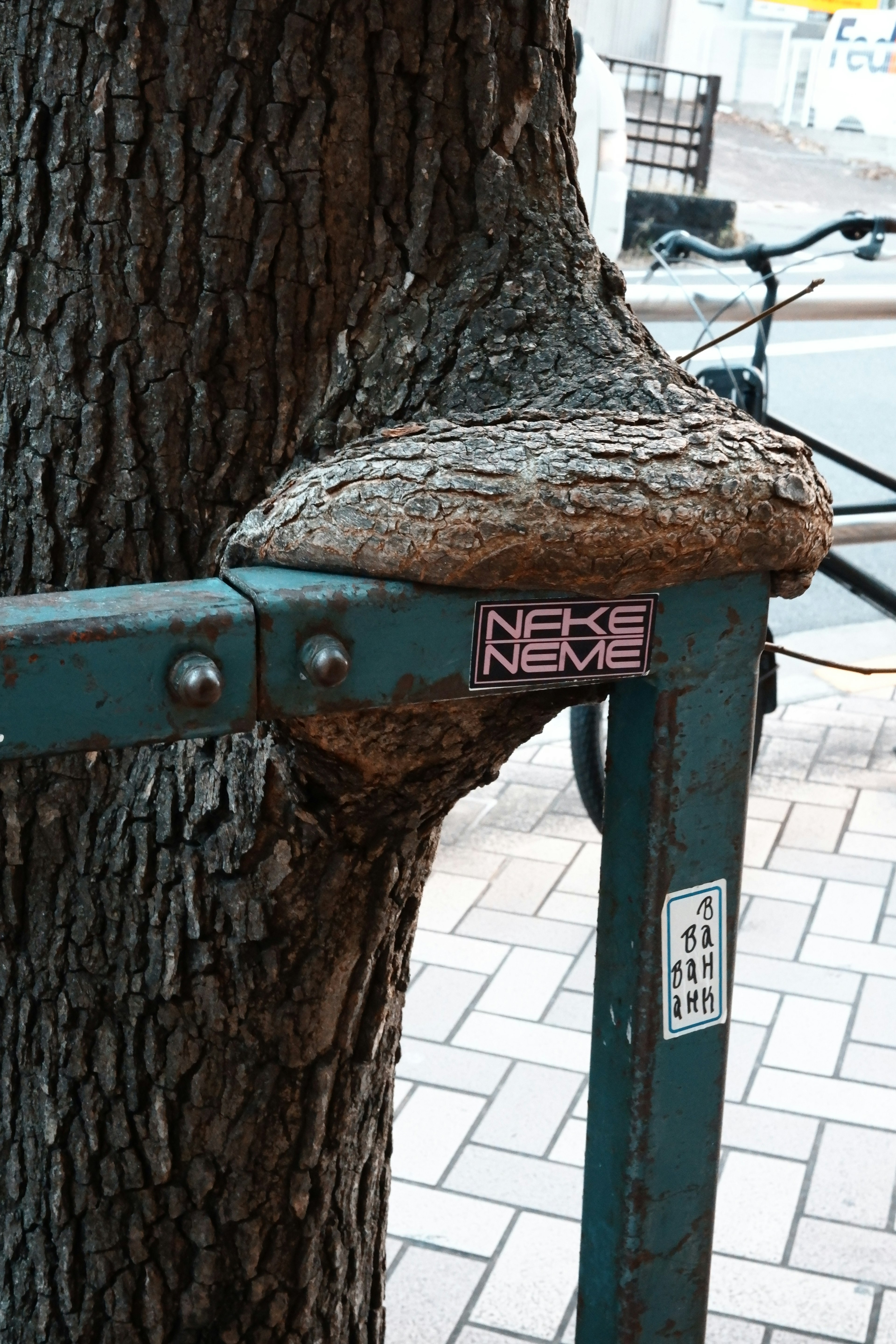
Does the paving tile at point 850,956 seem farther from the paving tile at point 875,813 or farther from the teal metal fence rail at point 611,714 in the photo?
the teal metal fence rail at point 611,714

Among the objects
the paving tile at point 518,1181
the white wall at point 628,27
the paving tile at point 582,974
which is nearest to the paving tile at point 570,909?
the paving tile at point 582,974

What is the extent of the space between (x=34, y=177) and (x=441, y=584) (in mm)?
575

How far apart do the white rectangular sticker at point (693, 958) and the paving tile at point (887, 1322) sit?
1523 millimetres

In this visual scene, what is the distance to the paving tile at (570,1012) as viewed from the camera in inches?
127

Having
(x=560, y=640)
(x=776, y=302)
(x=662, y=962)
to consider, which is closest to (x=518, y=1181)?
(x=662, y=962)

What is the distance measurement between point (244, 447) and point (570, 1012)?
2279 millimetres

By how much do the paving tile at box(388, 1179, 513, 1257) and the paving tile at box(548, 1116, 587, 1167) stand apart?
18 centimetres

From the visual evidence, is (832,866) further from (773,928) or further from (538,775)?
(538,775)

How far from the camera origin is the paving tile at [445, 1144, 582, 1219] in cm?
267

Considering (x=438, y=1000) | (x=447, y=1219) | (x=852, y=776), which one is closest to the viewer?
(x=447, y=1219)

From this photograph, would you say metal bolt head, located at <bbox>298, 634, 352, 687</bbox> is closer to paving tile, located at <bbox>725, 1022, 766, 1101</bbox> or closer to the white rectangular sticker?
the white rectangular sticker

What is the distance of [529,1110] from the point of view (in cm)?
294

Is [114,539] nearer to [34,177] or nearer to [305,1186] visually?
[34,177]

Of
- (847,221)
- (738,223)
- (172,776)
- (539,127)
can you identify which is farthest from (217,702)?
(738,223)
